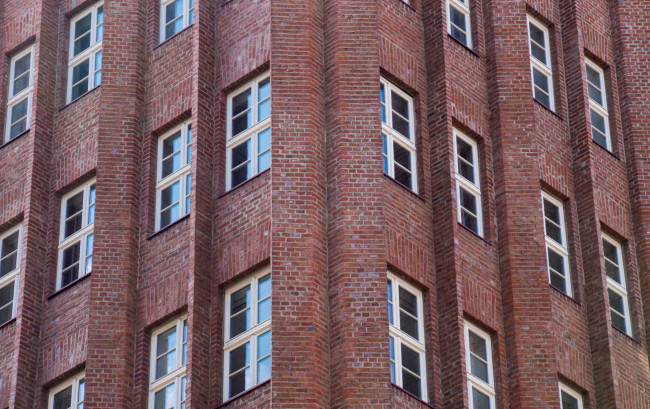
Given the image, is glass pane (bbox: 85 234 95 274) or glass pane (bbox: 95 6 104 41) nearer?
glass pane (bbox: 85 234 95 274)

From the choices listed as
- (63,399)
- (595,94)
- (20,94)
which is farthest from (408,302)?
(20,94)

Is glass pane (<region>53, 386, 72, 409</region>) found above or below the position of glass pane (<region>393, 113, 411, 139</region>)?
below

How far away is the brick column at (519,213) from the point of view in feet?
128

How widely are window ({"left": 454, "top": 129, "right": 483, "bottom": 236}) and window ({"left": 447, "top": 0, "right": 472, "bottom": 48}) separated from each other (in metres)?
2.78

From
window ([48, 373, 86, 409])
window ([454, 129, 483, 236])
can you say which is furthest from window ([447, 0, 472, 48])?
window ([48, 373, 86, 409])

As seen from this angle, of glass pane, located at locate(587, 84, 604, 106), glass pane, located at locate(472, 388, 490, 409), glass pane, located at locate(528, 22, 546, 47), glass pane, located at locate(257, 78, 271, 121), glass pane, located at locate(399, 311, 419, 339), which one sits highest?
glass pane, located at locate(528, 22, 546, 47)

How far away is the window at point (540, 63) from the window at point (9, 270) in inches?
463

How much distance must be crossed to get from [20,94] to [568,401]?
47.0 feet

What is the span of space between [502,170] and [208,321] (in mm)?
7427

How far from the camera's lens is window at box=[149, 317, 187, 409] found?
1492 inches

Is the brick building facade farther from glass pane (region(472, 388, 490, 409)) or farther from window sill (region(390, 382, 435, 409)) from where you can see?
window sill (region(390, 382, 435, 409))

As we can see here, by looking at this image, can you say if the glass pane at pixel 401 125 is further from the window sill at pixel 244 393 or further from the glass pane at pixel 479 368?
the window sill at pixel 244 393

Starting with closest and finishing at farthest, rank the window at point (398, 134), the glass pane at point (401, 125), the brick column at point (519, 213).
Answer: the brick column at point (519, 213), the window at point (398, 134), the glass pane at point (401, 125)

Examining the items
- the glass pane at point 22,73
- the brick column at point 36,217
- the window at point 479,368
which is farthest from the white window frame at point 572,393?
the glass pane at point 22,73
